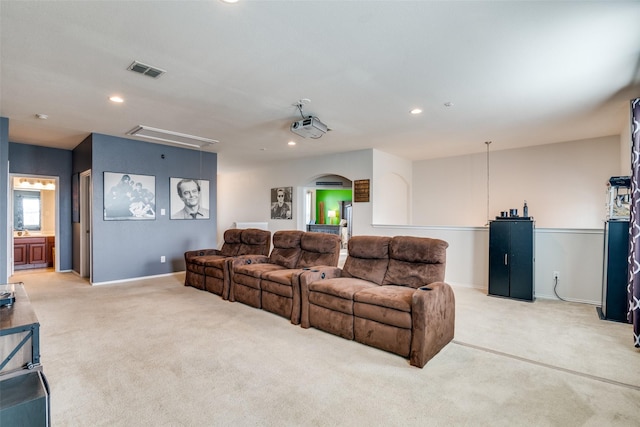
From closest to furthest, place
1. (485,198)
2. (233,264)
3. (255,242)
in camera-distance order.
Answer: (233,264) → (255,242) → (485,198)

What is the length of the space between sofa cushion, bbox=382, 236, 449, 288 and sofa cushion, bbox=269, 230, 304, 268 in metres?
1.46

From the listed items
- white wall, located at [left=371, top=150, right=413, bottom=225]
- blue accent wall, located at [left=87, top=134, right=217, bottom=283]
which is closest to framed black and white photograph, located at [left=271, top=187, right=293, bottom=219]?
blue accent wall, located at [left=87, top=134, right=217, bottom=283]

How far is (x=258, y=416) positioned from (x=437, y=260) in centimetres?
214

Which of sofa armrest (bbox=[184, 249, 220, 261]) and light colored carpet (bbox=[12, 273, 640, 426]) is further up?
sofa armrest (bbox=[184, 249, 220, 261])

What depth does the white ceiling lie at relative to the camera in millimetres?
2164

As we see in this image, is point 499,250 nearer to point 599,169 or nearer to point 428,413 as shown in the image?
point 599,169

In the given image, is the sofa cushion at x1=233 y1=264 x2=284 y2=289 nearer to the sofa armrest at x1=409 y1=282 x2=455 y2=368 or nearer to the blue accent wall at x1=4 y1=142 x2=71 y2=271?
the sofa armrest at x1=409 y1=282 x2=455 y2=368

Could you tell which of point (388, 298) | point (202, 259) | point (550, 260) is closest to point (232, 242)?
point (202, 259)

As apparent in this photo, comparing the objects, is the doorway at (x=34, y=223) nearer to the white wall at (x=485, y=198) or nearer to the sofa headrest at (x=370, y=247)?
the white wall at (x=485, y=198)

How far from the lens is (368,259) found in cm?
368

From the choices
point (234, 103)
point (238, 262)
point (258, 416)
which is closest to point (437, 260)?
point (258, 416)

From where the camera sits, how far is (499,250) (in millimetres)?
4816

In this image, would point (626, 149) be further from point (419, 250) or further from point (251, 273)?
point (251, 273)

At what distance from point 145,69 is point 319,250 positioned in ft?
9.11
